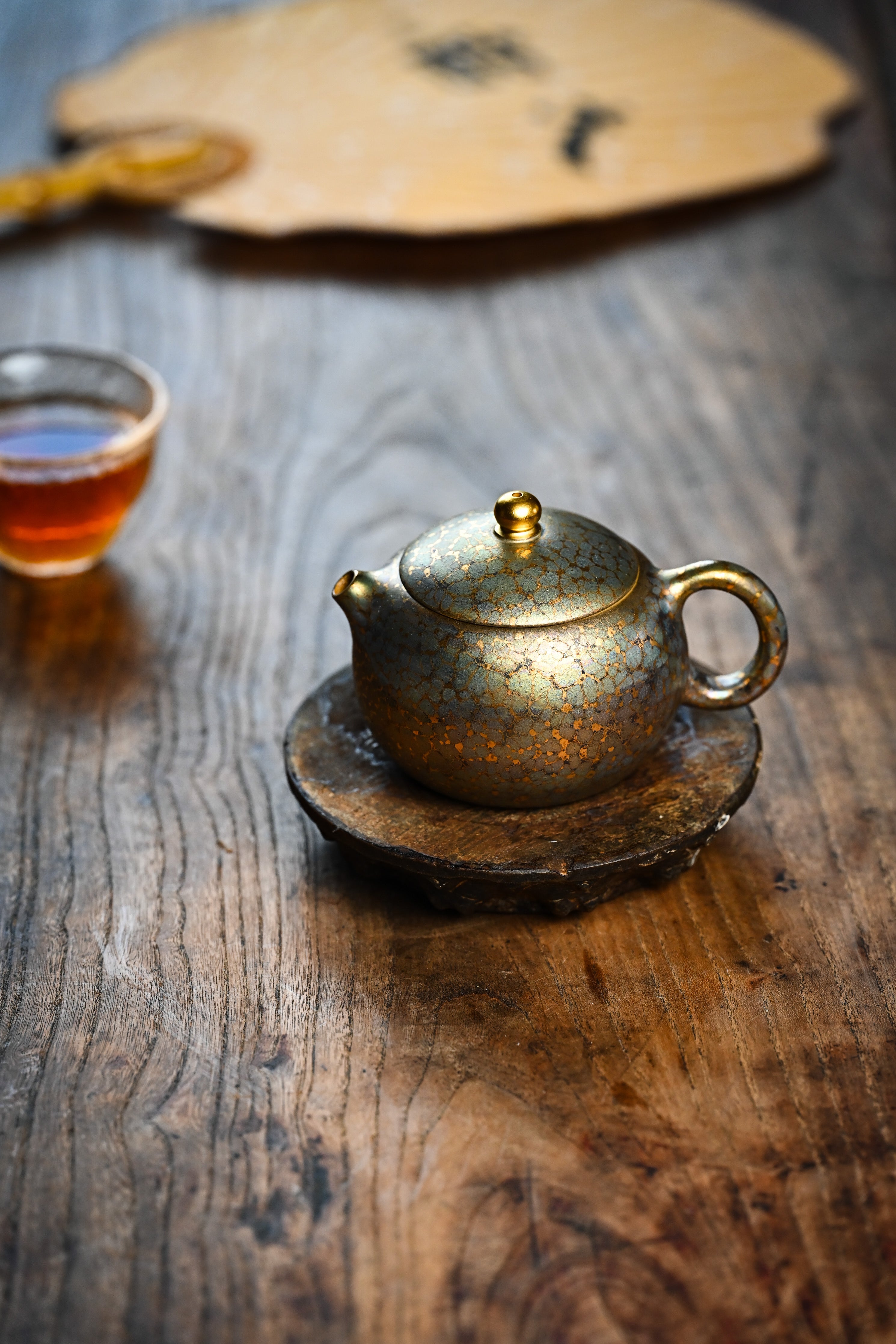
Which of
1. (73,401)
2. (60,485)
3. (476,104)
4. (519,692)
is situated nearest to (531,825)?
(519,692)

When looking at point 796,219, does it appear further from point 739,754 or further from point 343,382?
point 739,754

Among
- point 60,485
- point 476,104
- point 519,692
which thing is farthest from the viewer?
point 476,104

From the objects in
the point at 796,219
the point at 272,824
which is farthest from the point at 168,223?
the point at 272,824

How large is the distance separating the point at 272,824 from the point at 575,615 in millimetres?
223

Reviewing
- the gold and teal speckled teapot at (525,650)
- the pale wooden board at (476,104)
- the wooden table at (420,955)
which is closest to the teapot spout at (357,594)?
the gold and teal speckled teapot at (525,650)

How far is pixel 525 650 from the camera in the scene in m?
0.60

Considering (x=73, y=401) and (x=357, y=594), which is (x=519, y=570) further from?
(x=73, y=401)

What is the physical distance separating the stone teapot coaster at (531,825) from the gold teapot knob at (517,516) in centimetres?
13

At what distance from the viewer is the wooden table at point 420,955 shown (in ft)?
1.62

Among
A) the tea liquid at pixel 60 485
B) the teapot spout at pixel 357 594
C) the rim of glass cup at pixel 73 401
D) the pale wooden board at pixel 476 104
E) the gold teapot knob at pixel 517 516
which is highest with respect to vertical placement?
the gold teapot knob at pixel 517 516

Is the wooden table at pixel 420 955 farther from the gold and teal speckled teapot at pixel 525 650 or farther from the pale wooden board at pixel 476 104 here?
the pale wooden board at pixel 476 104

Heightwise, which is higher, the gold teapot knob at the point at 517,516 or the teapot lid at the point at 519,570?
the gold teapot knob at the point at 517,516

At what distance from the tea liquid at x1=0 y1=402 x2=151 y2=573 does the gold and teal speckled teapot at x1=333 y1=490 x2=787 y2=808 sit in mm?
330

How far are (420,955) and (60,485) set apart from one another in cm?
44
